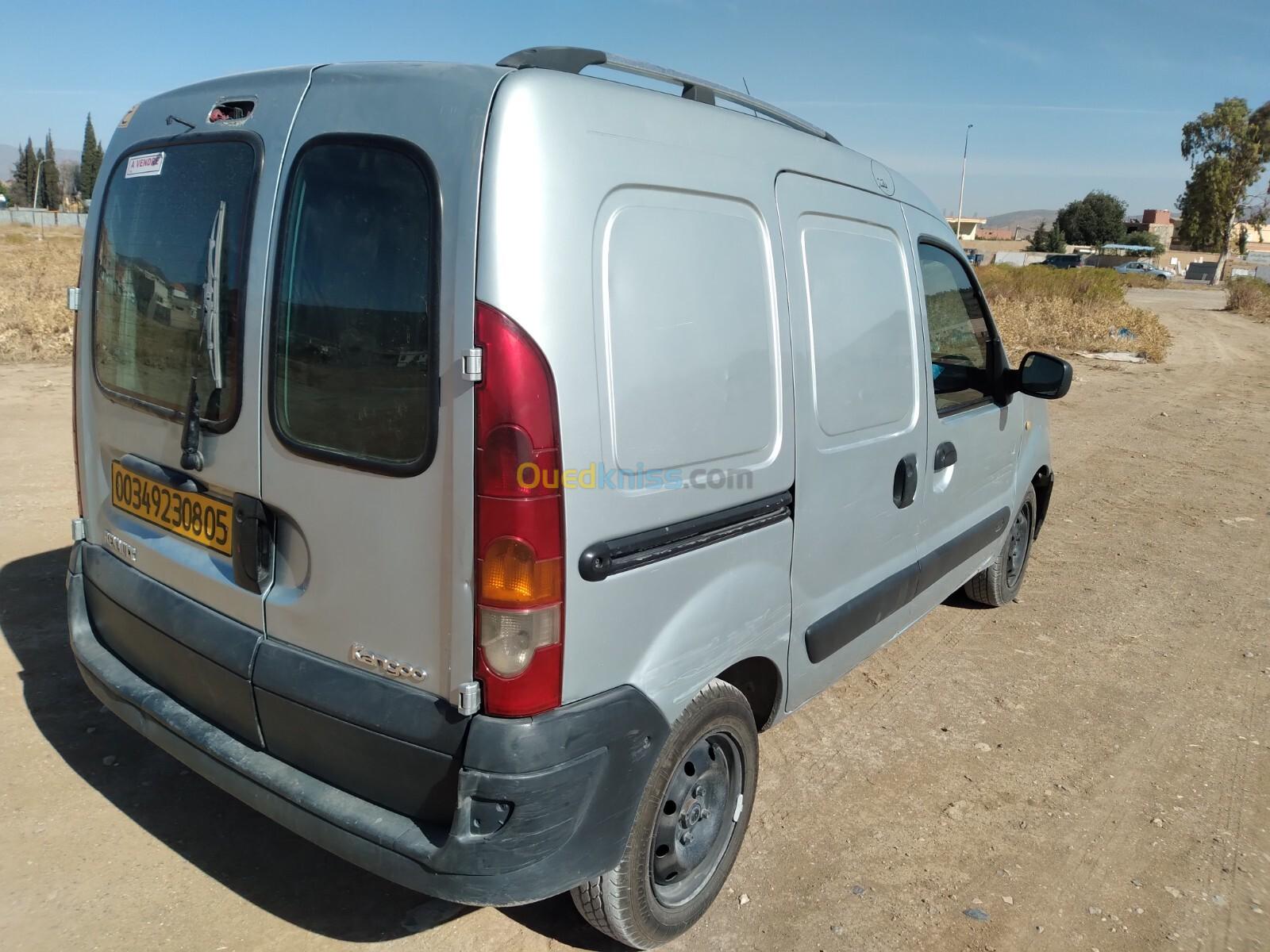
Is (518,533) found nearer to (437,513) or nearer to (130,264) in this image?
(437,513)

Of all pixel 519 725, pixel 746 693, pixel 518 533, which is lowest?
pixel 746 693

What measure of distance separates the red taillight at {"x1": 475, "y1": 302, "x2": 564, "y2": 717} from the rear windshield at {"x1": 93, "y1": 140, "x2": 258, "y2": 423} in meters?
0.78

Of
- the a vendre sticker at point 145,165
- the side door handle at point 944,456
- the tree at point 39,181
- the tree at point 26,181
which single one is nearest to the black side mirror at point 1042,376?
the side door handle at point 944,456

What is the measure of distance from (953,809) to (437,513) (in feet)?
7.31

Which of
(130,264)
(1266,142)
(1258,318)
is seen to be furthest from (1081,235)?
(130,264)

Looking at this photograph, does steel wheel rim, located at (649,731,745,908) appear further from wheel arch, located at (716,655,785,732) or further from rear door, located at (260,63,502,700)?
rear door, located at (260,63,502,700)

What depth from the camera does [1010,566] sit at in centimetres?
496

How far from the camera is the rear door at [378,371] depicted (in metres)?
1.86

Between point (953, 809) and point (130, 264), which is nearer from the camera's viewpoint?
point (130, 264)

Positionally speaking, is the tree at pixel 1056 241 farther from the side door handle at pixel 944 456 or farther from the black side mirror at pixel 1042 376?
the side door handle at pixel 944 456

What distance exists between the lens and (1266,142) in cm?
5228

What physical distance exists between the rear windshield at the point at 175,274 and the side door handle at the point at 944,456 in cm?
238

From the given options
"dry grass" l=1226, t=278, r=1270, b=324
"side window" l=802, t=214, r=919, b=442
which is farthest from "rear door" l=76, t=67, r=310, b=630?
"dry grass" l=1226, t=278, r=1270, b=324

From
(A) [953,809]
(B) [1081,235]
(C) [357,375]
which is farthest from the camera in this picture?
(B) [1081,235]
